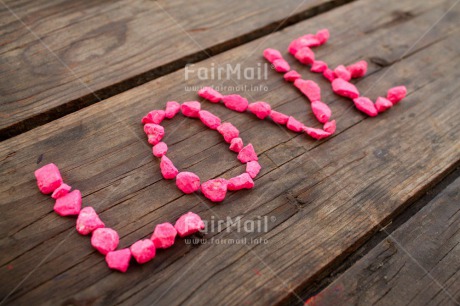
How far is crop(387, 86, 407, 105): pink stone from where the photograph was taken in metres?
1.91

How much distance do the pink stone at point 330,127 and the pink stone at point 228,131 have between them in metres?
0.36

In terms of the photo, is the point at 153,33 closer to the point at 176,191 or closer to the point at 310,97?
the point at 310,97

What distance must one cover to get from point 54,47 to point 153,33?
0.46 metres

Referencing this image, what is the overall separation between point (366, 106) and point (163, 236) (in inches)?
41.4

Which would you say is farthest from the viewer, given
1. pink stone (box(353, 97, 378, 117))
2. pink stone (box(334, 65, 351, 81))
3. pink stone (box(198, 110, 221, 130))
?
pink stone (box(334, 65, 351, 81))

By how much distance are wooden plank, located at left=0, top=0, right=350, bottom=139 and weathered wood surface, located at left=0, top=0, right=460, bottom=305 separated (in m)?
0.09

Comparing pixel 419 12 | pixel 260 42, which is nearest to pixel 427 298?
pixel 260 42

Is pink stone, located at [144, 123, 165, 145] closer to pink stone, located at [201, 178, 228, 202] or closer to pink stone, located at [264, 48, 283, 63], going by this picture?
pink stone, located at [201, 178, 228, 202]

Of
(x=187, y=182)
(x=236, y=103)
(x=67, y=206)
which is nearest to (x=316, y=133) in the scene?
(x=236, y=103)

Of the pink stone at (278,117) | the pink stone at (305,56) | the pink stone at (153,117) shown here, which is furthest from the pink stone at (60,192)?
the pink stone at (305,56)

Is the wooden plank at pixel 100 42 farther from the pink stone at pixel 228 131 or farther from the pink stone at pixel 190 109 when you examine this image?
the pink stone at pixel 228 131

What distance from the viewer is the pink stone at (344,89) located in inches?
A: 74.1

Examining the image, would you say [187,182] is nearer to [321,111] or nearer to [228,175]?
[228,175]

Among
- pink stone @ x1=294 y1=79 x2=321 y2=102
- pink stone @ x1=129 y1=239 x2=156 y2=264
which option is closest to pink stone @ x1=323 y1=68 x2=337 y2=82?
pink stone @ x1=294 y1=79 x2=321 y2=102
